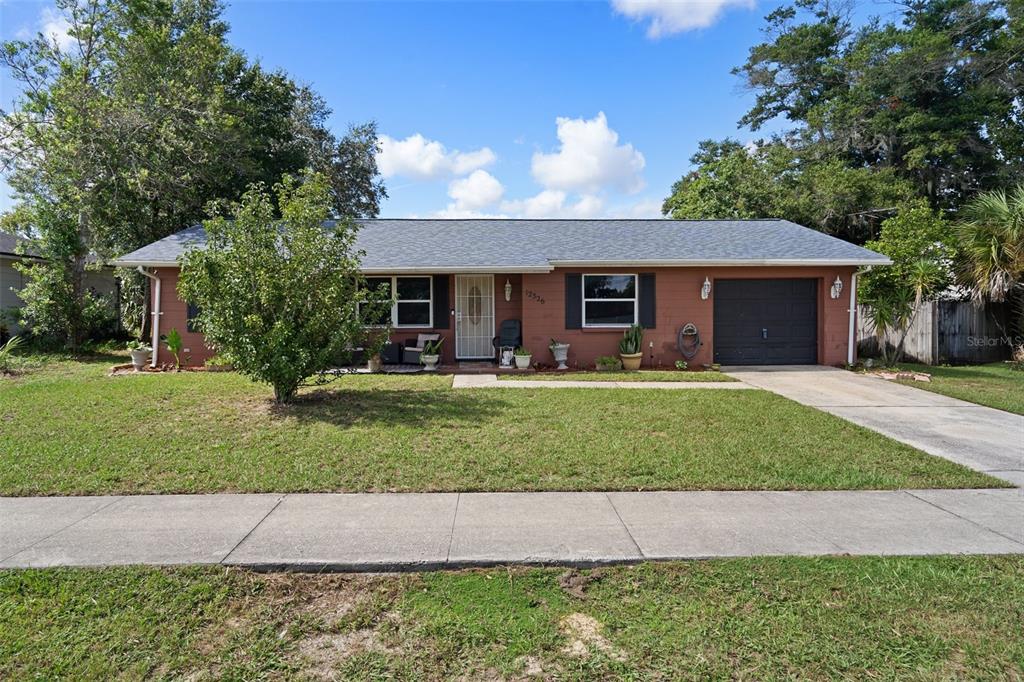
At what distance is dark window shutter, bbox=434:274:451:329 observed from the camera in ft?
43.1

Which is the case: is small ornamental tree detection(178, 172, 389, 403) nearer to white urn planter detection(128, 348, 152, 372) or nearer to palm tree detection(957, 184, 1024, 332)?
white urn planter detection(128, 348, 152, 372)

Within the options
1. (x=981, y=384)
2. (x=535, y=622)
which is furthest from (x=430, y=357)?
(x=981, y=384)

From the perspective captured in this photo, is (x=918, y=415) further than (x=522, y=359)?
No

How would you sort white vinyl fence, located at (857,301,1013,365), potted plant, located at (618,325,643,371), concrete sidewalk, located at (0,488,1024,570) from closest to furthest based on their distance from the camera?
concrete sidewalk, located at (0,488,1024,570) < potted plant, located at (618,325,643,371) < white vinyl fence, located at (857,301,1013,365)

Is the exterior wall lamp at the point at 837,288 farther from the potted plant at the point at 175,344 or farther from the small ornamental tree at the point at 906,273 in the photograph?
the potted plant at the point at 175,344

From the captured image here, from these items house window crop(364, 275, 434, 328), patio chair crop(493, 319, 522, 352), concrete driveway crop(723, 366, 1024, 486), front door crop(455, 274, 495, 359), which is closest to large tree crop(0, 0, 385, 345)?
house window crop(364, 275, 434, 328)

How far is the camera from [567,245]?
44.5 ft

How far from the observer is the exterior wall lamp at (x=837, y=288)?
12.8 meters

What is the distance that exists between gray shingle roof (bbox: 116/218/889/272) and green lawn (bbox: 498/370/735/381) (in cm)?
229

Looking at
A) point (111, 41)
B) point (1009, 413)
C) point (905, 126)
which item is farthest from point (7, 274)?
point (905, 126)

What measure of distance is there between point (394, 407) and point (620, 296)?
21.9ft

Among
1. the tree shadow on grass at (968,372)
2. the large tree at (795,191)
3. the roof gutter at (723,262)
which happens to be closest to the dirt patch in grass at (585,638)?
the roof gutter at (723,262)

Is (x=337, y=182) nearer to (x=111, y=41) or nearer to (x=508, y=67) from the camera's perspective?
(x=111, y=41)

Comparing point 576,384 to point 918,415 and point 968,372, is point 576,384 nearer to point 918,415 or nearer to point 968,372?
point 918,415
